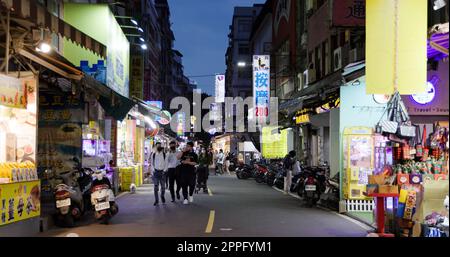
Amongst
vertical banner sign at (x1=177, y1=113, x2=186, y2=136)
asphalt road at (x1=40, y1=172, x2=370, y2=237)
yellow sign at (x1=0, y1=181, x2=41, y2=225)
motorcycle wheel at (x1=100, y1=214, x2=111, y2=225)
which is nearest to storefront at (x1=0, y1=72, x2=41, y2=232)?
yellow sign at (x1=0, y1=181, x2=41, y2=225)

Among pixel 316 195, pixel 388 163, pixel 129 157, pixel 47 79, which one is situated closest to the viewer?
pixel 388 163

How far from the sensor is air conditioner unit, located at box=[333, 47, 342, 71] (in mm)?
22938

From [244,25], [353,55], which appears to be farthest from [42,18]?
[244,25]

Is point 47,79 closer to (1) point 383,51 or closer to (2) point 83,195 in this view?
(2) point 83,195

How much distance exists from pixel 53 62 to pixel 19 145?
6.58 feet

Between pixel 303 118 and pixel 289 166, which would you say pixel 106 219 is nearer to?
pixel 289 166

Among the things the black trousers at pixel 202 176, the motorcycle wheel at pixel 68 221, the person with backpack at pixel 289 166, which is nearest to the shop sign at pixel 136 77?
the black trousers at pixel 202 176

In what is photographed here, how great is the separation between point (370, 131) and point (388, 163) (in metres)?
4.00

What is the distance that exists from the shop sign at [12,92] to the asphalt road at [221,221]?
2.78 m

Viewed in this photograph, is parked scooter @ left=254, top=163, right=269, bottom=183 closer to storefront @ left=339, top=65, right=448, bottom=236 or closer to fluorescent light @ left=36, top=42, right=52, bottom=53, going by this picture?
storefront @ left=339, top=65, right=448, bottom=236

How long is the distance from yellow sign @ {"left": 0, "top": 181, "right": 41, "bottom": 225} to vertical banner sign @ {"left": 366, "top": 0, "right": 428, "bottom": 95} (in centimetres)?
659

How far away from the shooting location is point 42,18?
9430 millimetres
